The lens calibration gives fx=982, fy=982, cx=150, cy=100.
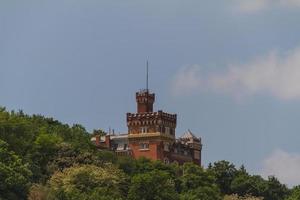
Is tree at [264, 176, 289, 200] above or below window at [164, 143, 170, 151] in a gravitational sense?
below

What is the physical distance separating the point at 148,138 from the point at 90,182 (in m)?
35.6

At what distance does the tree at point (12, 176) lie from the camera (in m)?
85.7

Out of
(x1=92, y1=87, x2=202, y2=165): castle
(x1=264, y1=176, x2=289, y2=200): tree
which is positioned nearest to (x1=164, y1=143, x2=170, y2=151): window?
(x1=92, y1=87, x2=202, y2=165): castle

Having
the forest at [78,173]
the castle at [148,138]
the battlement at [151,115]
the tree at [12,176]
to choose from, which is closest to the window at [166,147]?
the castle at [148,138]

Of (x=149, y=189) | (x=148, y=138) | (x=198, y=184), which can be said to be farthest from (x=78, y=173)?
(x=148, y=138)

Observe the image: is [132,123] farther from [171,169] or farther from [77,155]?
[77,155]

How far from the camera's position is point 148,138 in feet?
437

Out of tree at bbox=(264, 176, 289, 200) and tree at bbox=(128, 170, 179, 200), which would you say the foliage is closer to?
tree at bbox=(264, 176, 289, 200)

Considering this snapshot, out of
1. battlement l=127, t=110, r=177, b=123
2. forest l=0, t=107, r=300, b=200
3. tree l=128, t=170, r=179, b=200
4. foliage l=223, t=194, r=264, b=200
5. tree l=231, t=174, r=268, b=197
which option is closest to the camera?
forest l=0, t=107, r=300, b=200

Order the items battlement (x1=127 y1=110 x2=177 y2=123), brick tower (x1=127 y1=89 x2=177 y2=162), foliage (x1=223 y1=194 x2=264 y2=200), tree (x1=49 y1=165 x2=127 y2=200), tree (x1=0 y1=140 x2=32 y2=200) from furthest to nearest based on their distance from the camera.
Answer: battlement (x1=127 y1=110 x2=177 y2=123), brick tower (x1=127 y1=89 x2=177 y2=162), foliage (x1=223 y1=194 x2=264 y2=200), tree (x1=49 y1=165 x2=127 y2=200), tree (x1=0 y1=140 x2=32 y2=200)

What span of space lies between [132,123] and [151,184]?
38.1 meters

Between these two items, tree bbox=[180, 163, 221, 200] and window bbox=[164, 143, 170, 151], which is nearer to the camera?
tree bbox=[180, 163, 221, 200]

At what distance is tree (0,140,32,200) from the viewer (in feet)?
281

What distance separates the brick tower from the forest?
10510 mm
